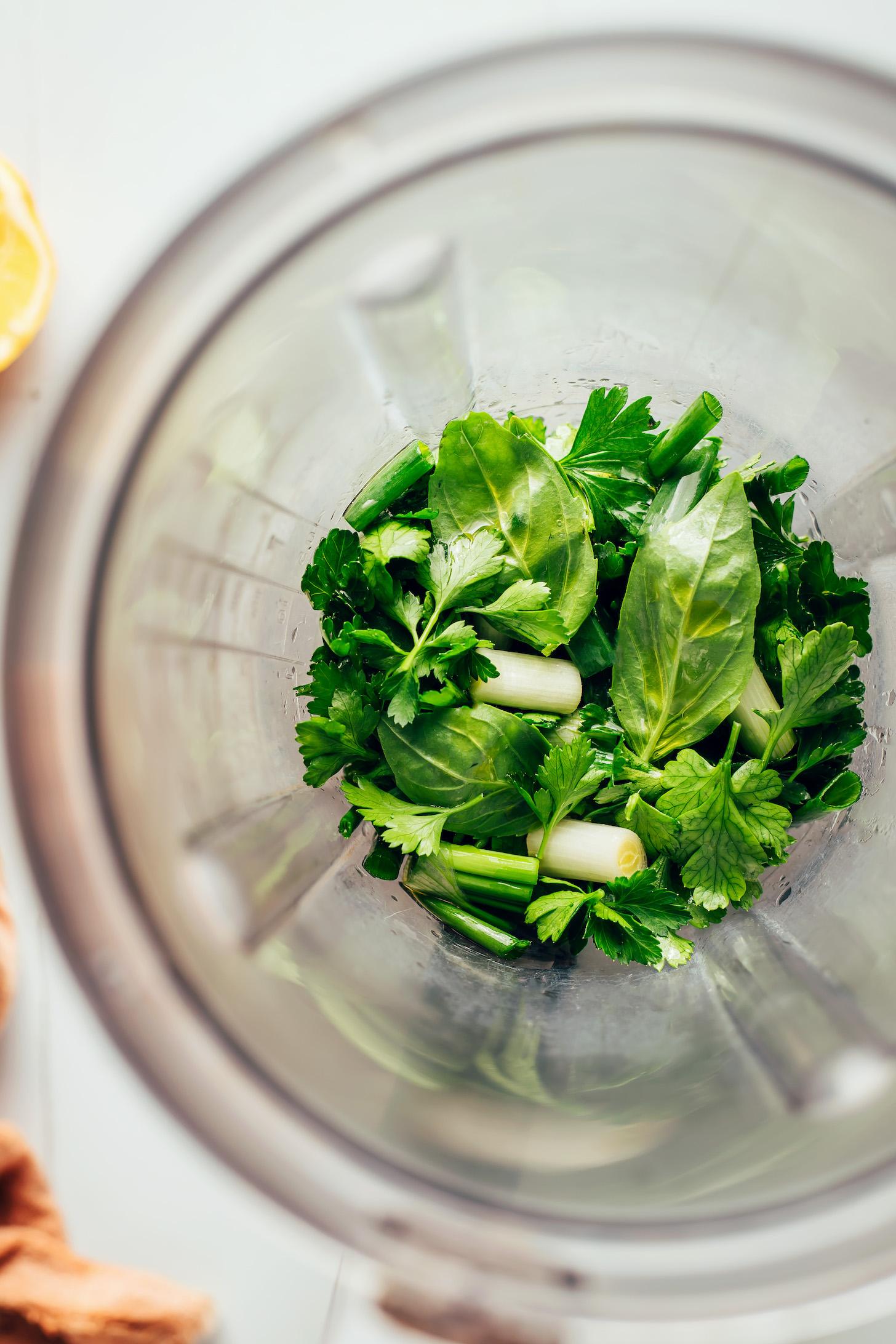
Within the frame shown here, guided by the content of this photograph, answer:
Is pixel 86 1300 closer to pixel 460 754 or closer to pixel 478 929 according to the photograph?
pixel 478 929

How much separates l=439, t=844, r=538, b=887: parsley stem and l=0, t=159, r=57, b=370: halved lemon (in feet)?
2.12

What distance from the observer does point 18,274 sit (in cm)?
95

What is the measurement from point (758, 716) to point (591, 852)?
0.17 meters

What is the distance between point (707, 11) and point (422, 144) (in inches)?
14.4

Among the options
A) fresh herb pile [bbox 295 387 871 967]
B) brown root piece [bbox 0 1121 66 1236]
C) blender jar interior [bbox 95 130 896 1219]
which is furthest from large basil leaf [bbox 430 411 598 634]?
brown root piece [bbox 0 1121 66 1236]

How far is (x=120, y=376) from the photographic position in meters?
0.55

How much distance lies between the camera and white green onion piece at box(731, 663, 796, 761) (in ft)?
2.58

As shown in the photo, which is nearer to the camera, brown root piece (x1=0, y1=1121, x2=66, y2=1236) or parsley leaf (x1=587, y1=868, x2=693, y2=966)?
parsley leaf (x1=587, y1=868, x2=693, y2=966)

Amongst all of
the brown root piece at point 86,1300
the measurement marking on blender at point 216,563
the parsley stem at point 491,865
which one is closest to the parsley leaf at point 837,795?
the parsley stem at point 491,865

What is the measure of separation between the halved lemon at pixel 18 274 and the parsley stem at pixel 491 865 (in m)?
0.65

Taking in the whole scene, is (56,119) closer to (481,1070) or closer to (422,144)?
(422,144)

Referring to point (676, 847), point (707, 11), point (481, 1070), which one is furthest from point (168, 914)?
point (707, 11)

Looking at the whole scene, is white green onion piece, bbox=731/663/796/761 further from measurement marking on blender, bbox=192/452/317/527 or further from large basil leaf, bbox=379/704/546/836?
measurement marking on blender, bbox=192/452/317/527

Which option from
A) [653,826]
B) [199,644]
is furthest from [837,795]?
[199,644]
